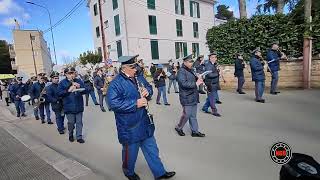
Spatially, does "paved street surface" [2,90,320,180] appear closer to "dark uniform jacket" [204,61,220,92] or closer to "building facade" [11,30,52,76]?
"dark uniform jacket" [204,61,220,92]

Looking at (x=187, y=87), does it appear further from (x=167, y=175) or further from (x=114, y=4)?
(x=114, y=4)

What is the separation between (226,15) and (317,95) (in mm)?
61197

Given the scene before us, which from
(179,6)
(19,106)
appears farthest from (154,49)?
(19,106)

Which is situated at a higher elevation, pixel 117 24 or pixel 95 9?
pixel 95 9

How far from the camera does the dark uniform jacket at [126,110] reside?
4320mm

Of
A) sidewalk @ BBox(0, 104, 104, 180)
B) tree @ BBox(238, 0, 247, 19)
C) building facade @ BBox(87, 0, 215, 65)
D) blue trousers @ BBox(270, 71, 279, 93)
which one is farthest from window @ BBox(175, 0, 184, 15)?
sidewalk @ BBox(0, 104, 104, 180)

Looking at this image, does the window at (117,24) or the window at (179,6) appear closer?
the window at (117,24)

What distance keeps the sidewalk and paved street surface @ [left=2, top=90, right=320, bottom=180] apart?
27 cm

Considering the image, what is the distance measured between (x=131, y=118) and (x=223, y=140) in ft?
8.62

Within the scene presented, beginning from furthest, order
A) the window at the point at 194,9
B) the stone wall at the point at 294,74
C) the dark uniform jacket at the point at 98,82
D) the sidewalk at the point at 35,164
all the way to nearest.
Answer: the window at the point at 194,9
the dark uniform jacket at the point at 98,82
the stone wall at the point at 294,74
the sidewalk at the point at 35,164

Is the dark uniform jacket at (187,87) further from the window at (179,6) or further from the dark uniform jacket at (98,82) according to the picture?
the window at (179,6)

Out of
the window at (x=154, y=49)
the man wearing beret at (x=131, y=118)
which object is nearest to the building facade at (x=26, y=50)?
the window at (x=154, y=49)

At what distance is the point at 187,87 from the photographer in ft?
21.3

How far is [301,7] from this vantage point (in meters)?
12.6
